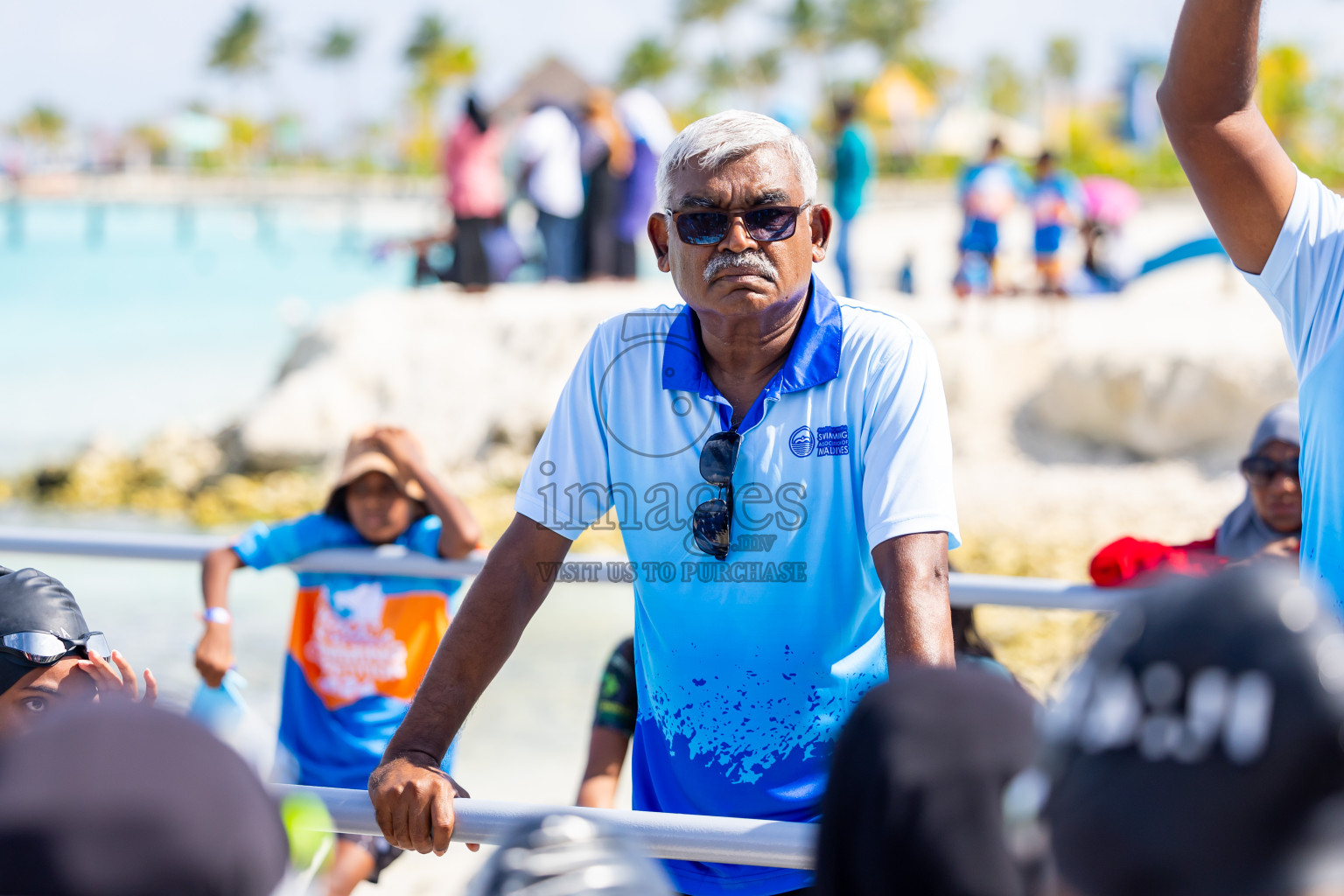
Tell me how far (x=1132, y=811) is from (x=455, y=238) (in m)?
12.9

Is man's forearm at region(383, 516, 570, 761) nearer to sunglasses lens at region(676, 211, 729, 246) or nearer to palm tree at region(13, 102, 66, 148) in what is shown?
sunglasses lens at region(676, 211, 729, 246)

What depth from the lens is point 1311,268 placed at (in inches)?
72.2

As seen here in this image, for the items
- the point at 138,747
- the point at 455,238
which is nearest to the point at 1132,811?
the point at 138,747

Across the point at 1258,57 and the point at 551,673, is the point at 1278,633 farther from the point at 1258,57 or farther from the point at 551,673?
the point at 551,673

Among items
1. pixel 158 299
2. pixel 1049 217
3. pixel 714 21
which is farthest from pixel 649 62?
pixel 1049 217

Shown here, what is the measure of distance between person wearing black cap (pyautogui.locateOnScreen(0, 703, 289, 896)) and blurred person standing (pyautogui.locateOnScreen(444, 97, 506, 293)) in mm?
Result: 11741

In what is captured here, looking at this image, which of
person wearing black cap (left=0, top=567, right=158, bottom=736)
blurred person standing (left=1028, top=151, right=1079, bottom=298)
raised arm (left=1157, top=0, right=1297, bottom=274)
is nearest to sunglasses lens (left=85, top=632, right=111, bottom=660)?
person wearing black cap (left=0, top=567, right=158, bottom=736)

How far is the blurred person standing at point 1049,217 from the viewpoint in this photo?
1355 centimetres

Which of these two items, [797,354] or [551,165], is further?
[551,165]

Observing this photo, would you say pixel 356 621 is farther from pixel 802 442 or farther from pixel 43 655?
pixel 802 442

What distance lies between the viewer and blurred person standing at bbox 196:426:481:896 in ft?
10.4

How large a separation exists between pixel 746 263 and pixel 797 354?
16cm

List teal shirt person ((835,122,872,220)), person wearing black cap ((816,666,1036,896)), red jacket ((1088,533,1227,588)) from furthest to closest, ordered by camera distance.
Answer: teal shirt person ((835,122,872,220)), red jacket ((1088,533,1227,588)), person wearing black cap ((816,666,1036,896))

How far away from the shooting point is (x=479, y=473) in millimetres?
12164
